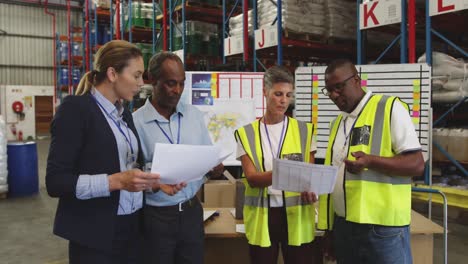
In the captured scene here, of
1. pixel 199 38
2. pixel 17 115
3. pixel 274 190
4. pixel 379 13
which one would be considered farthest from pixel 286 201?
pixel 17 115

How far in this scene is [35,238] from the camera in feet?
16.8

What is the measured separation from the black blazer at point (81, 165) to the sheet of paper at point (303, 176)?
2.22ft

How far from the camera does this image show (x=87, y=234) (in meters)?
1.64

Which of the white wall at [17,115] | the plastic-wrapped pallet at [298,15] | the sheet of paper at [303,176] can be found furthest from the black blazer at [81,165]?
the white wall at [17,115]

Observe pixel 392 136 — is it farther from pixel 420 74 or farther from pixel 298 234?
pixel 420 74

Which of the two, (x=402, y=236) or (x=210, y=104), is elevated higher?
(x=210, y=104)

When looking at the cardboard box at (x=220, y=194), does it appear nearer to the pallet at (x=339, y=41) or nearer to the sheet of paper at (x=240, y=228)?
the sheet of paper at (x=240, y=228)

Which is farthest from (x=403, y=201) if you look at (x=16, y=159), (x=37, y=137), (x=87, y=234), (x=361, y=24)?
(x=37, y=137)

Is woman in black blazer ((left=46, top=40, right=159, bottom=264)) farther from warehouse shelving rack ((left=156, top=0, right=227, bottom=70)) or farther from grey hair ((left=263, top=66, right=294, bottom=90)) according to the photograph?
warehouse shelving rack ((left=156, top=0, right=227, bottom=70))

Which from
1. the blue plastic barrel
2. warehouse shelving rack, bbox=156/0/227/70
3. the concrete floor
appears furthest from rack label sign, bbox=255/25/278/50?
the blue plastic barrel

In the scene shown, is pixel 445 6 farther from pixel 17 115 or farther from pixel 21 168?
pixel 17 115

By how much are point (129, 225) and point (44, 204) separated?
5672mm

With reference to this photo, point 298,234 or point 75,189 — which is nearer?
point 75,189

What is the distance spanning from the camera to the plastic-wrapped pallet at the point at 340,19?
6621mm
